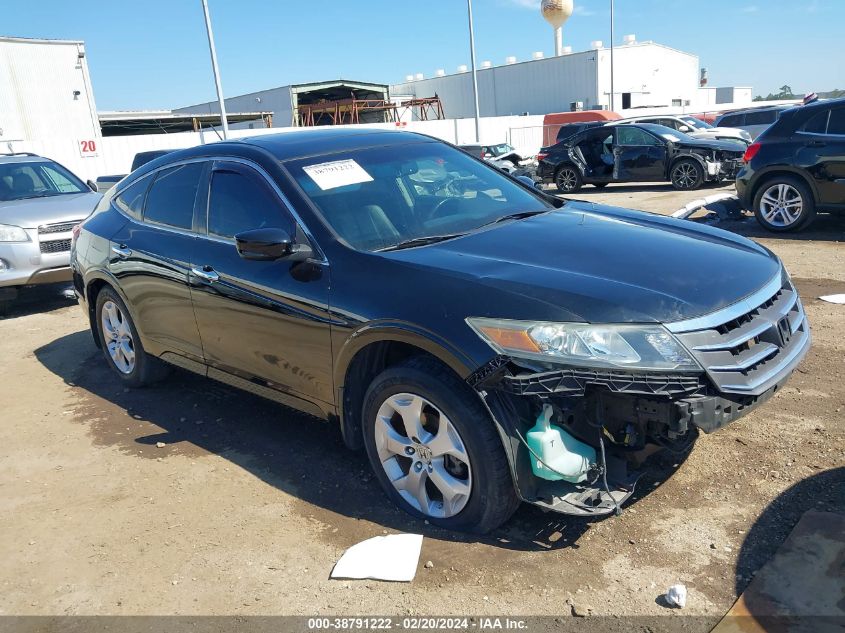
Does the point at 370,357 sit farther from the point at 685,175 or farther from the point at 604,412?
the point at 685,175

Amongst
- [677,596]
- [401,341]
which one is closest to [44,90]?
[401,341]

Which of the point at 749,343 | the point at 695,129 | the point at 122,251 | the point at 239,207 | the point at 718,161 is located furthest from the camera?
the point at 695,129

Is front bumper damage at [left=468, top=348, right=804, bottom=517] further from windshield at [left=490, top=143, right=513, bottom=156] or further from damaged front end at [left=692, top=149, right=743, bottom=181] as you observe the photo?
windshield at [left=490, top=143, right=513, bottom=156]

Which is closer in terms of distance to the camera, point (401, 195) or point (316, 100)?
point (401, 195)

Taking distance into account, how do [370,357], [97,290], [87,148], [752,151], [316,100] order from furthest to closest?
[316,100]
[87,148]
[752,151]
[97,290]
[370,357]

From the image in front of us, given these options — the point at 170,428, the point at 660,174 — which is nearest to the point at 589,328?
the point at 170,428

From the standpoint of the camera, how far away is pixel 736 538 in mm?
2939

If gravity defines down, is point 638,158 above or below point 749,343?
below

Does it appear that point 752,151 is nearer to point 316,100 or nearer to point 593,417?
point 593,417

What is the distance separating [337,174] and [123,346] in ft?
8.41

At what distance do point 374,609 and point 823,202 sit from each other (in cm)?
808

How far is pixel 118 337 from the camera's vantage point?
5398 mm

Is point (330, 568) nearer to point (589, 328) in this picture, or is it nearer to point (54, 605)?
point (54, 605)

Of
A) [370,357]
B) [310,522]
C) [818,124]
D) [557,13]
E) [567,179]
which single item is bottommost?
[310,522]
